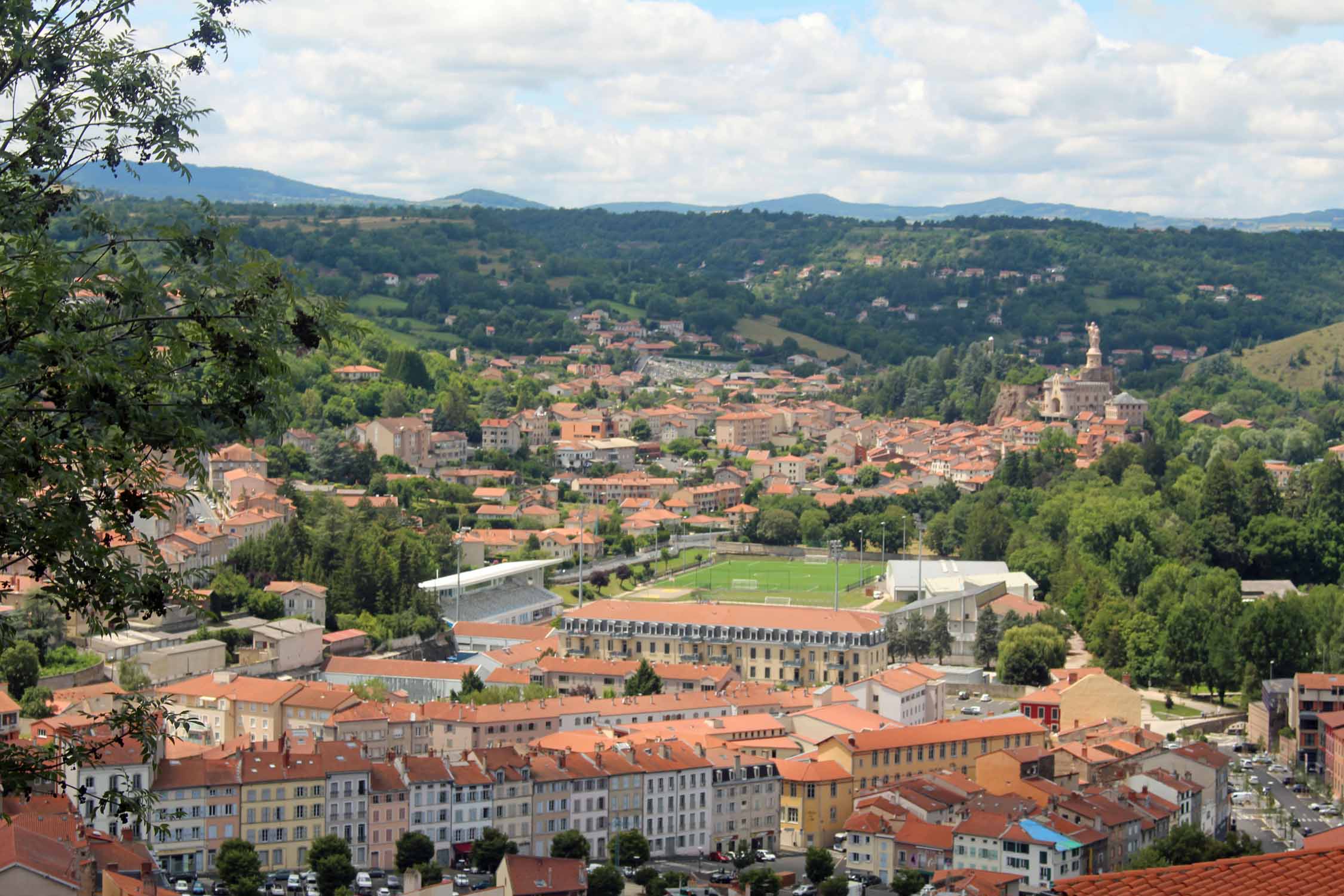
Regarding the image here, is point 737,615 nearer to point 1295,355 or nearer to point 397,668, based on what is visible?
point 397,668

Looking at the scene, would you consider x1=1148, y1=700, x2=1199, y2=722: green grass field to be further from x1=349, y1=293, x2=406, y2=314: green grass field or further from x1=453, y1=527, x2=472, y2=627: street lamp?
x1=349, y1=293, x2=406, y2=314: green grass field

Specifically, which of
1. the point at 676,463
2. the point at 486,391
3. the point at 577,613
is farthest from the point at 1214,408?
the point at 577,613

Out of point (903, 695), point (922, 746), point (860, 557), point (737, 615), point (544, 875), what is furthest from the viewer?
point (860, 557)

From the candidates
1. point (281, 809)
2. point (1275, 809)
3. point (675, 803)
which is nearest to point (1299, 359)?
point (1275, 809)

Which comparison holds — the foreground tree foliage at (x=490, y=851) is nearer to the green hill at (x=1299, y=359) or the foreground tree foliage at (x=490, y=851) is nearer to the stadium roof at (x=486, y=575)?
the stadium roof at (x=486, y=575)

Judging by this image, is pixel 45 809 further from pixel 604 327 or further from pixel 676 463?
pixel 604 327

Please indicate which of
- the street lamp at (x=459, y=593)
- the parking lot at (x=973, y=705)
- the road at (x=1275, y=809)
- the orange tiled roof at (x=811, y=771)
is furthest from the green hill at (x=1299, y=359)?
the orange tiled roof at (x=811, y=771)
